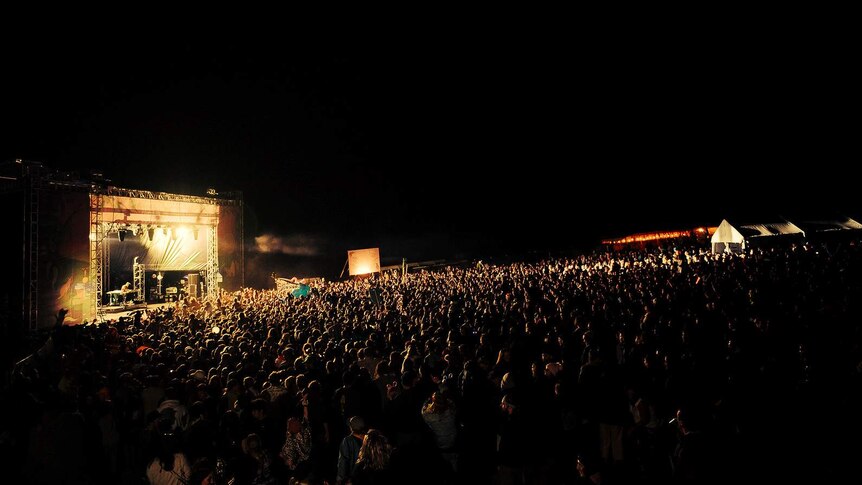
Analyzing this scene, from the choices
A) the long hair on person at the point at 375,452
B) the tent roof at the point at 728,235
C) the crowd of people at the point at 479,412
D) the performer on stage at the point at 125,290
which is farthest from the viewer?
the performer on stage at the point at 125,290

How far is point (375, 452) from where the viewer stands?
3.13 meters

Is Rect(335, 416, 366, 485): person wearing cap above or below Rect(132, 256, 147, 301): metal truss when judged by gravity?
below

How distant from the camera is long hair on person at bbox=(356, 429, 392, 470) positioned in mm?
3105

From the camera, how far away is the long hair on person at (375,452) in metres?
Answer: 3.11

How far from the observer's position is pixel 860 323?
6688 mm


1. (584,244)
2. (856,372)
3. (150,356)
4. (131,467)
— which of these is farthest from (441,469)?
(584,244)

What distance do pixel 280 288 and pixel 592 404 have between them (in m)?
20.5

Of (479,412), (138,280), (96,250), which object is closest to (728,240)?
(479,412)

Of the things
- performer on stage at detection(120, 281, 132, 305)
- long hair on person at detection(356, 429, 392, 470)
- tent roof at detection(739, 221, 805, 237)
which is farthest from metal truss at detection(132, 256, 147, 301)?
tent roof at detection(739, 221, 805, 237)

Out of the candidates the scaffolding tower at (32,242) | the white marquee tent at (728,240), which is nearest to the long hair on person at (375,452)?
the scaffolding tower at (32,242)

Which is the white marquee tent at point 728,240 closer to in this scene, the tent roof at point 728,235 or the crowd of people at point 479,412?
the tent roof at point 728,235

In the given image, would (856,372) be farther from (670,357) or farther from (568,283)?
(568,283)

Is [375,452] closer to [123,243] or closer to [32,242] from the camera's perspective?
[32,242]

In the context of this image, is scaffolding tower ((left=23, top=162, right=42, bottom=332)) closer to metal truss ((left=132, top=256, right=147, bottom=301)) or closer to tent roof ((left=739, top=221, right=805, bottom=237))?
metal truss ((left=132, top=256, right=147, bottom=301))
